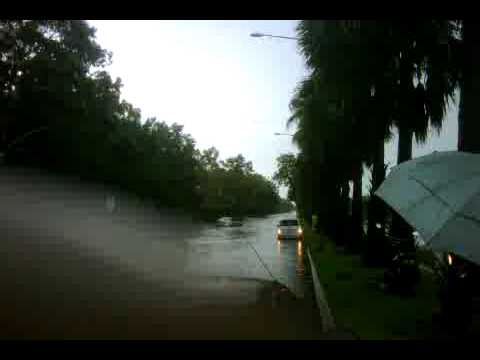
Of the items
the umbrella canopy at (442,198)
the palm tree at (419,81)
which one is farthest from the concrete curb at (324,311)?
the palm tree at (419,81)

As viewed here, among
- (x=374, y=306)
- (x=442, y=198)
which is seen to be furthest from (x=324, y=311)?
(x=442, y=198)

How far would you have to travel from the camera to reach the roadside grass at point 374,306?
284 inches

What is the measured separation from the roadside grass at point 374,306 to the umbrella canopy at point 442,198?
2048 millimetres

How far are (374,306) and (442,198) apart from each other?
405 cm

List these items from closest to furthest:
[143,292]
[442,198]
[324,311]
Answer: [442,198], [324,311], [143,292]

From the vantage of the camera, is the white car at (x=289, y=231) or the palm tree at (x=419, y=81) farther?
the white car at (x=289, y=231)

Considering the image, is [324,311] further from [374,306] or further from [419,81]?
[419,81]

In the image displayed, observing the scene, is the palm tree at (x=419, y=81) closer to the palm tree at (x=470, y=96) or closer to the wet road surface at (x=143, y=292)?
the palm tree at (x=470, y=96)

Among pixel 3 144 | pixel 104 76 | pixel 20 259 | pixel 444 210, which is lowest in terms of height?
pixel 20 259

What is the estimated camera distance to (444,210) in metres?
5.48

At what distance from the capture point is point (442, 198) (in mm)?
5648

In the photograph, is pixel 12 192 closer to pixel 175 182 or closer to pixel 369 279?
pixel 175 182

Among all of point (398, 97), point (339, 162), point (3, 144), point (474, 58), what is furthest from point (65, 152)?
point (474, 58)
